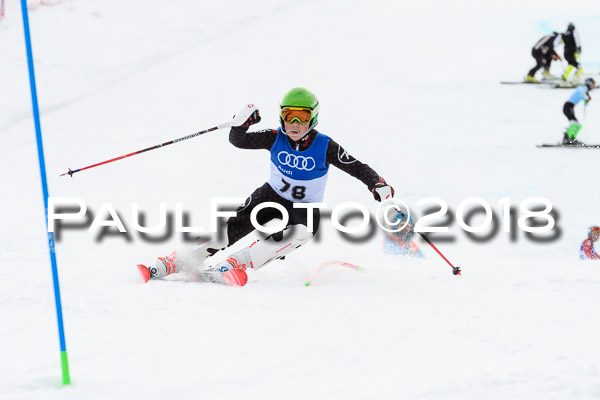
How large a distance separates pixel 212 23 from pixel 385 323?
15.9 metres

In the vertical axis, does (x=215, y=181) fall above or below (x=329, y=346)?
above

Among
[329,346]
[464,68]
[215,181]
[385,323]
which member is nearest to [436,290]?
[385,323]

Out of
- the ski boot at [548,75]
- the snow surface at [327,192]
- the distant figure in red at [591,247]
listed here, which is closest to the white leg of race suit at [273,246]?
the snow surface at [327,192]

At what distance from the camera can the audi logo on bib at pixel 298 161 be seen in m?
4.79

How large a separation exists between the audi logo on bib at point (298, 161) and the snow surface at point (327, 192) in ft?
2.55

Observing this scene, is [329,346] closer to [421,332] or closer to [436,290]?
[421,332]

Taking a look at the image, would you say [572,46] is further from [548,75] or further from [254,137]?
[254,137]

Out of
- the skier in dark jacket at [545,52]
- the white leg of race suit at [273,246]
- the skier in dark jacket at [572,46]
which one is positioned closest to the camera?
the white leg of race suit at [273,246]

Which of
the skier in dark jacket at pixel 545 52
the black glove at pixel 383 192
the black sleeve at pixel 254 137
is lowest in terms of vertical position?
the black glove at pixel 383 192

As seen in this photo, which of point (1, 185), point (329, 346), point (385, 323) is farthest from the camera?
point (1, 185)

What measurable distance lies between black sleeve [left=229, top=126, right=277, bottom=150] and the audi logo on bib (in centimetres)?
14

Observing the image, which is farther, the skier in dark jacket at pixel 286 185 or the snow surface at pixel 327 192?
the skier in dark jacket at pixel 286 185

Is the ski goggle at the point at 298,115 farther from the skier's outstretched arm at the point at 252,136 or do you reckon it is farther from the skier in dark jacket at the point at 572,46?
the skier in dark jacket at the point at 572,46

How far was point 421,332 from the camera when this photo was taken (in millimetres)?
3213
